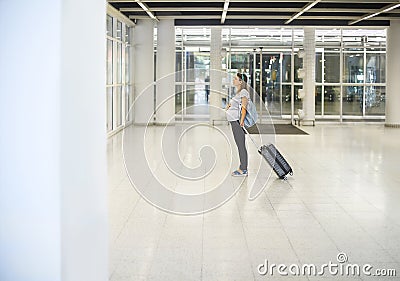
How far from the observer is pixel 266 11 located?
18.8m

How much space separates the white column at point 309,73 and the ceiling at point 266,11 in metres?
0.76

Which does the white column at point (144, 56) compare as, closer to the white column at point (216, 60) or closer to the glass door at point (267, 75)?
the white column at point (216, 60)

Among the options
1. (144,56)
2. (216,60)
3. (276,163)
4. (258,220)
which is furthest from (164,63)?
(258,220)

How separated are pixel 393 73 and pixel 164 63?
8031 millimetres

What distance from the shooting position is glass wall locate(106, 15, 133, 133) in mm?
18344

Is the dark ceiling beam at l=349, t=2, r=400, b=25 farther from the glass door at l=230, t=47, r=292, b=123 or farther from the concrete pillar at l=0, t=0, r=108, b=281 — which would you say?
the concrete pillar at l=0, t=0, r=108, b=281

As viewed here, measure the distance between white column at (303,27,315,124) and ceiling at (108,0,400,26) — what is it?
0.76 m

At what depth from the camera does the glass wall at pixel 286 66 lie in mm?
23922

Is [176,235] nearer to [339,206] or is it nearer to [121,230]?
[121,230]

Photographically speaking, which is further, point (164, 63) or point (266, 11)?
point (164, 63)

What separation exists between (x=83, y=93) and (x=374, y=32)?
76.1 ft

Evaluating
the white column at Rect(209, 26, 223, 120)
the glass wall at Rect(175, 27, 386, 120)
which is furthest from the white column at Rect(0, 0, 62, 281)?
the glass wall at Rect(175, 27, 386, 120)

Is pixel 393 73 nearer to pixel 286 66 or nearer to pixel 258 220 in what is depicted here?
pixel 286 66

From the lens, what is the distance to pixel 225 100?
24.2 m
